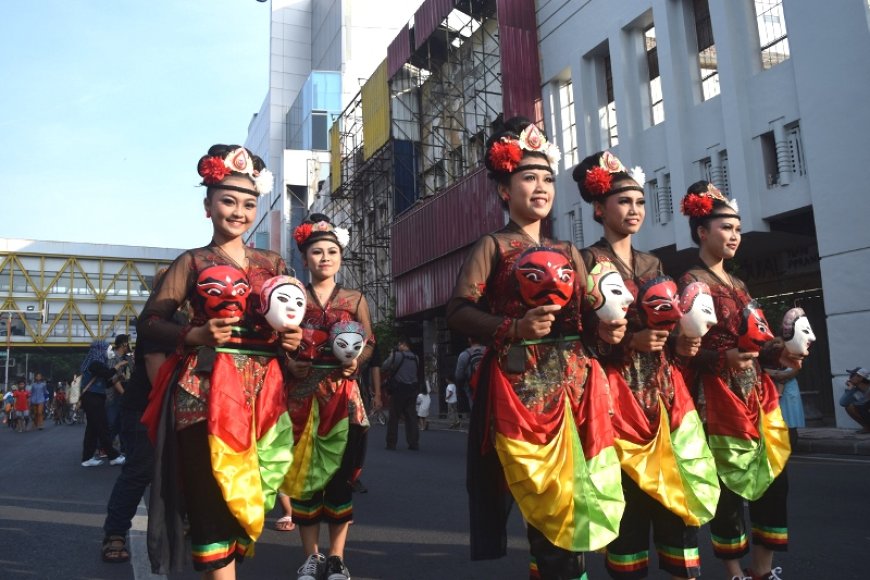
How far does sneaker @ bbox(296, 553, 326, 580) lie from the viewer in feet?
13.2

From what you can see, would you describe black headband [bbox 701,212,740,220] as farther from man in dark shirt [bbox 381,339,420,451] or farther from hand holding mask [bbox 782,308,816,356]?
man in dark shirt [bbox 381,339,420,451]

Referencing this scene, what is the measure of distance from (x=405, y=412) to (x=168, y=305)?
905 centimetres

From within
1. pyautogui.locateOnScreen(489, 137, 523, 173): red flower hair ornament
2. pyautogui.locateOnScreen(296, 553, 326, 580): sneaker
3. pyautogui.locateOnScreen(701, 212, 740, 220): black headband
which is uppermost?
pyautogui.locateOnScreen(489, 137, 523, 173): red flower hair ornament

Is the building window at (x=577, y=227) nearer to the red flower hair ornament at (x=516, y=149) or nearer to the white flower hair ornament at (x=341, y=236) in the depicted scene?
the white flower hair ornament at (x=341, y=236)

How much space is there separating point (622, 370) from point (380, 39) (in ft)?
158

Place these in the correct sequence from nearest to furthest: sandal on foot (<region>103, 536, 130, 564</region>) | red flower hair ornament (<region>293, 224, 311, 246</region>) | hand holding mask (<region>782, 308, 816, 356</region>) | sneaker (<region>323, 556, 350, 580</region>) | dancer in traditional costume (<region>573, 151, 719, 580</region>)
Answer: dancer in traditional costume (<region>573, 151, 719, 580</region>), hand holding mask (<region>782, 308, 816, 356</region>), sneaker (<region>323, 556, 350, 580</region>), sandal on foot (<region>103, 536, 130, 564</region>), red flower hair ornament (<region>293, 224, 311, 246</region>)

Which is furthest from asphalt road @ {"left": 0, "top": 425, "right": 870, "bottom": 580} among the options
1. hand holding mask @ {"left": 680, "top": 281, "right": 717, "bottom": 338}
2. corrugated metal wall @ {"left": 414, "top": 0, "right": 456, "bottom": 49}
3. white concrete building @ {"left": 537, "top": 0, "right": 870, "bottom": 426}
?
corrugated metal wall @ {"left": 414, "top": 0, "right": 456, "bottom": 49}

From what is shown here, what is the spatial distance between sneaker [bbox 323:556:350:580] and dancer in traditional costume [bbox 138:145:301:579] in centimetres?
87

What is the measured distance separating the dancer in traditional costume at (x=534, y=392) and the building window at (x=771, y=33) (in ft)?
44.0

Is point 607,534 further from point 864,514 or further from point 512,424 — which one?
point 864,514

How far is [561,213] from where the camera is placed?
20.2m

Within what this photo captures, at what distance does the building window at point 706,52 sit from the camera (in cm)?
1597

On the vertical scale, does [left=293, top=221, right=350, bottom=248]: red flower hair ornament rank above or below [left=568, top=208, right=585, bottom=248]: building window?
below

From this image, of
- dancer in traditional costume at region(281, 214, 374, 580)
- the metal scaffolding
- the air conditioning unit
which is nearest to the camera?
dancer in traditional costume at region(281, 214, 374, 580)
